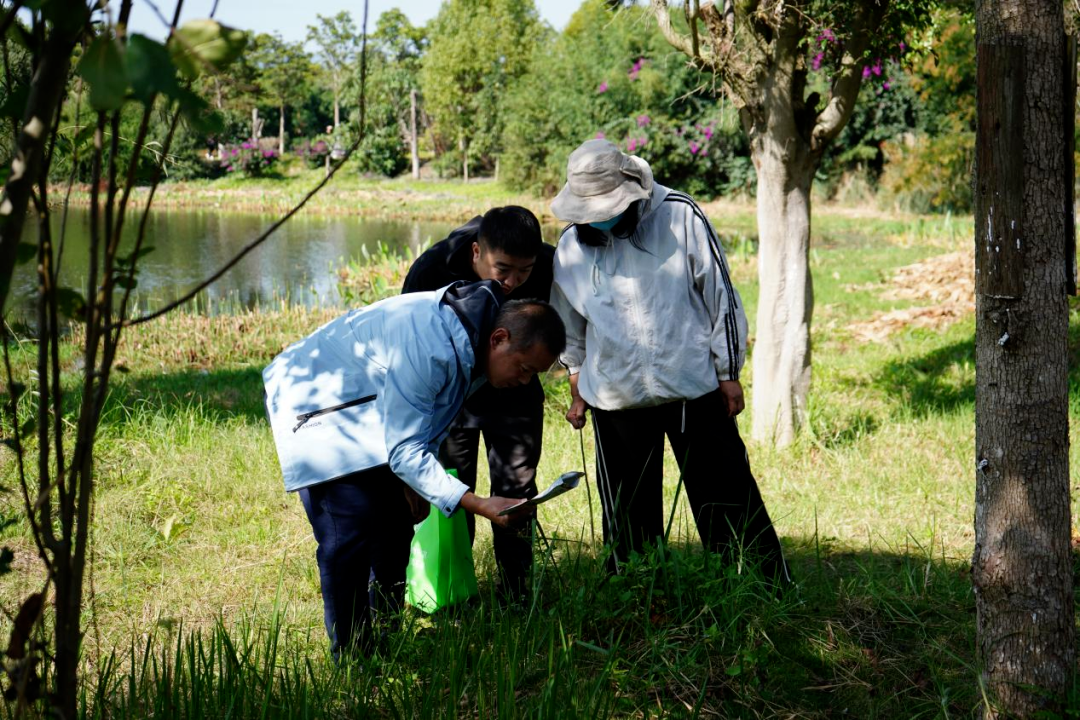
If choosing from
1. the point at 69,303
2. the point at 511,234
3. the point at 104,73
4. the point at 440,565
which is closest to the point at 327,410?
the point at 511,234

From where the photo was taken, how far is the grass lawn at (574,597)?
2826 mm

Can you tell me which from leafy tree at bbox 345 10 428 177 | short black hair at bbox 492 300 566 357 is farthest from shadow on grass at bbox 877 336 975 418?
leafy tree at bbox 345 10 428 177

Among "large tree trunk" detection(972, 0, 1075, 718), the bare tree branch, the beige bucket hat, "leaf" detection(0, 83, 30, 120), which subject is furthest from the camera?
the bare tree branch

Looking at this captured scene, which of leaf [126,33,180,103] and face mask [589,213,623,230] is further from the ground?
leaf [126,33,180,103]

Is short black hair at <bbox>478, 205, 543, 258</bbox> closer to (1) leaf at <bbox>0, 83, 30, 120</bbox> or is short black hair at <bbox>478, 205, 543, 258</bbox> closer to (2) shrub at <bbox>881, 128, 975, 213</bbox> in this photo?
(1) leaf at <bbox>0, 83, 30, 120</bbox>

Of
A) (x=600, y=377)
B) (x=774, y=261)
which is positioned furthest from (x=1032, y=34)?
(x=774, y=261)

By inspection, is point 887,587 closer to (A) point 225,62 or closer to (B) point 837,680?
(B) point 837,680

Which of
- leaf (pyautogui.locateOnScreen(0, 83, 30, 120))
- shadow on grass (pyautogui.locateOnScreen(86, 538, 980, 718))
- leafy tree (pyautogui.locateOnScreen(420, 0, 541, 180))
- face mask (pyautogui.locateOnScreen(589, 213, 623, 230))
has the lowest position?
shadow on grass (pyautogui.locateOnScreen(86, 538, 980, 718))

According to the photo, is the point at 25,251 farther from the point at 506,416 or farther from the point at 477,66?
the point at 477,66

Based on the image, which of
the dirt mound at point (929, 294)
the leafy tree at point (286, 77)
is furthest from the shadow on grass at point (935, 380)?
the leafy tree at point (286, 77)

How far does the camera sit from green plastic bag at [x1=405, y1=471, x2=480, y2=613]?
151 inches

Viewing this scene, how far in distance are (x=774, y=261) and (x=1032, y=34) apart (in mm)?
3659

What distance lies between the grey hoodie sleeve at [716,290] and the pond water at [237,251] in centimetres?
824

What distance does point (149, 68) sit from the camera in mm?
1104
